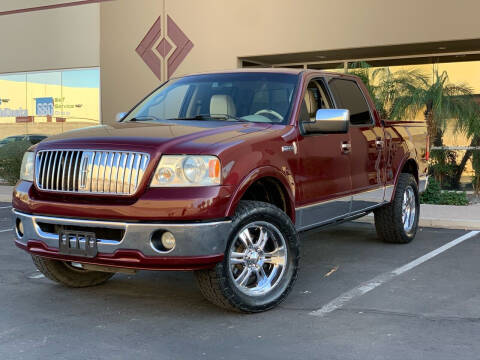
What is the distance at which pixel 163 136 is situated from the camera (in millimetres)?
4898

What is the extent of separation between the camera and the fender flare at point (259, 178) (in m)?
4.75

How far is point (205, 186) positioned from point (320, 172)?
5.29 ft

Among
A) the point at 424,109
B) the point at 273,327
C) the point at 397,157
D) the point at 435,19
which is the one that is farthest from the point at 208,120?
the point at 435,19

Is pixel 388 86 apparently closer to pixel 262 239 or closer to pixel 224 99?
pixel 224 99

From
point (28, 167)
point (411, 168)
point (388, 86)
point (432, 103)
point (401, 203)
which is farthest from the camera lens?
point (388, 86)

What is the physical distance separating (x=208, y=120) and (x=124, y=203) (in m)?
1.39

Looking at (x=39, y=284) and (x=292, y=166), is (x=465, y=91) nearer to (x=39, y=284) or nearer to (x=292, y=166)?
(x=292, y=166)

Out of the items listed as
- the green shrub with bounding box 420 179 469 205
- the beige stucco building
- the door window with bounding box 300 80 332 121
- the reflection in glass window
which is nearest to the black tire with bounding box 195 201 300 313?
the door window with bounding box 300 80 332 121

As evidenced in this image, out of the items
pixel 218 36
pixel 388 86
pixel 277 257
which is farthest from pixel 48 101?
pixel 277 257

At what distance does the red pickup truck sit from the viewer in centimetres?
460

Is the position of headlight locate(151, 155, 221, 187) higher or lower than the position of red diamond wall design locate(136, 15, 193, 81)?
lower

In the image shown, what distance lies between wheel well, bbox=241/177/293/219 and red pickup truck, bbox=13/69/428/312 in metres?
0.01

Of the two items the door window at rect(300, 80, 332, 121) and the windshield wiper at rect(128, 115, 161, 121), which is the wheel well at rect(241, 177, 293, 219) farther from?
the windshield wiper at rect(128, 115, 161, 121)

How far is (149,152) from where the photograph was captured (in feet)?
15.3
